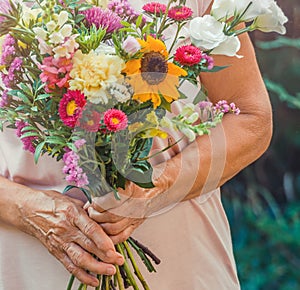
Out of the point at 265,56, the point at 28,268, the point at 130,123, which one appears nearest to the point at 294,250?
the point at 265,56

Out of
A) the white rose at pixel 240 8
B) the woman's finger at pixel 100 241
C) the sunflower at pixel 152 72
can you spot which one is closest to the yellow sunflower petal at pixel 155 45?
the sunflower at pixel 152 72

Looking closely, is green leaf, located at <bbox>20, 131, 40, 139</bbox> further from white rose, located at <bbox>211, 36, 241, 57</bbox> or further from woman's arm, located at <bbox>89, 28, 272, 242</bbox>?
white rose, located at <bbox>211, 36, 241, 57</bbox>

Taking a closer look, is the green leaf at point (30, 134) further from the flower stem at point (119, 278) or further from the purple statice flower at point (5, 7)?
the flower stem at point (119, 278)

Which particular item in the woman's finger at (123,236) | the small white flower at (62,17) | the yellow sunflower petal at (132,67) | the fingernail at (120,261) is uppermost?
the small white flower at (62,17)

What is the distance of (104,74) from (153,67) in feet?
0.21

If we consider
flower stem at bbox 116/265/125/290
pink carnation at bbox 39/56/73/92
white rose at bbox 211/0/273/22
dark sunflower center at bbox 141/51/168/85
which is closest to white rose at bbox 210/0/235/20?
white rose at bbox 211/0/273/22

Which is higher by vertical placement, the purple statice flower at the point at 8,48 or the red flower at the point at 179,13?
the red flower at the point at 179,13

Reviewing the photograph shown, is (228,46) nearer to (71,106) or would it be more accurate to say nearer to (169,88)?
(169,88)

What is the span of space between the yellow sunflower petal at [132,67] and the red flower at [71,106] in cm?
7

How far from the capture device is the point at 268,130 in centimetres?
124

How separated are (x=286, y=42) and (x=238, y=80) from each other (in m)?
1.08

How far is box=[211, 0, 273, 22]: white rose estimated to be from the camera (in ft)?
2.94

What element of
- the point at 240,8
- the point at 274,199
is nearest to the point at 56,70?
the point at 240,8

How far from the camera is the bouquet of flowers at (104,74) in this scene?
849 mm
